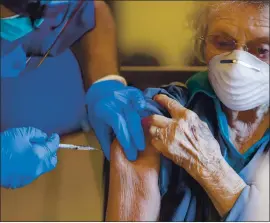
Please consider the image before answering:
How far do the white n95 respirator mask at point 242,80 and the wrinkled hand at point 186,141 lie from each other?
10 centimetres

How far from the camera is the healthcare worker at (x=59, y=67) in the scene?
1.22m

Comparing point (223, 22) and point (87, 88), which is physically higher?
point (223, 22)

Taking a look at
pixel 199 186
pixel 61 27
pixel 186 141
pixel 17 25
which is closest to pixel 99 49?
pixel 61 27

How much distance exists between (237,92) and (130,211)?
380 mm

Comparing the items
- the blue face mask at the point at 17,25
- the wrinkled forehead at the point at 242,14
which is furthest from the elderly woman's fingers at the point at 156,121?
the blue face mask at the point at 17,25

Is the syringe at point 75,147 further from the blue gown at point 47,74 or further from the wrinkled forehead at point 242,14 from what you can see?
the wrinkled forehead at point 242,14

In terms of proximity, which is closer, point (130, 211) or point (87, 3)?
point (130, 211)

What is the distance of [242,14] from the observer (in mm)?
1197

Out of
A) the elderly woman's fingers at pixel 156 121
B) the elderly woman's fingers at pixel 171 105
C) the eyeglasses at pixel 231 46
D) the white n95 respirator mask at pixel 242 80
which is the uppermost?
the eyeglasses at pixel 231 46

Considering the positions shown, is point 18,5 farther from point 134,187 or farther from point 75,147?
point 134,187

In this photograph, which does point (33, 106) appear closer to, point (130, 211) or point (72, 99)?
point (72, 99)

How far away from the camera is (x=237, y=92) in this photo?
118 cm

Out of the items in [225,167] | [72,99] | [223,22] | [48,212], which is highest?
[223,22]

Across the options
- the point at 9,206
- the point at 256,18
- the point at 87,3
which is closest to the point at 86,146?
the point at 9,206
